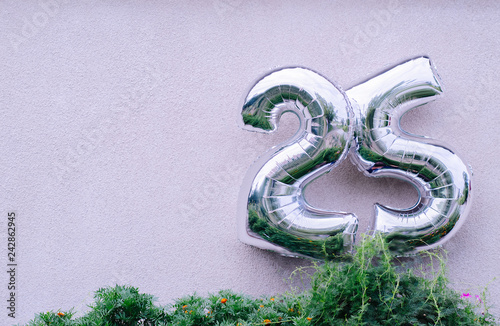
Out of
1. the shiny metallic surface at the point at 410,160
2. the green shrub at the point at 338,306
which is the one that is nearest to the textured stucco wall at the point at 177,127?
the shiny metallic surface at the point at 410,160

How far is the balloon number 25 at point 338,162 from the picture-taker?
2096mm

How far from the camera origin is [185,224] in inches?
92.5

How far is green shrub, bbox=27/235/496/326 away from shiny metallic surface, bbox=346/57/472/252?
1.10ft

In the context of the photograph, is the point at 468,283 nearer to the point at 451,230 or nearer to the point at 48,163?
the point at 451,230

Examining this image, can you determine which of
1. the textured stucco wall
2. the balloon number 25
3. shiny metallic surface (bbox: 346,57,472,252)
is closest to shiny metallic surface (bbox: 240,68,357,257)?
the balloon number 25

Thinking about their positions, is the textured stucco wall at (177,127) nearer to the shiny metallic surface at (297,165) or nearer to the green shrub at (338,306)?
the shiny metallic surface at (297,165)

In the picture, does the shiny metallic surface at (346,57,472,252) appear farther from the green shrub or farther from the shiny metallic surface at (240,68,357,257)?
the green shrub

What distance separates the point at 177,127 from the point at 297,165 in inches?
30.0

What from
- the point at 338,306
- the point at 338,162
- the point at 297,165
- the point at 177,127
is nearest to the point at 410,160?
the point at 338,162

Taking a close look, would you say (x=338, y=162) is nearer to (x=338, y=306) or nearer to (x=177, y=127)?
(x=338, y=306)

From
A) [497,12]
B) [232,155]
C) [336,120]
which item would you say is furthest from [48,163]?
[497,12]

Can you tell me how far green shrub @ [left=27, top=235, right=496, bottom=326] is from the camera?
162 cm

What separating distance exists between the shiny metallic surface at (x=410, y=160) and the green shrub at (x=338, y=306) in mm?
336

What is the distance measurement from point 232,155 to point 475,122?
1.45 meters
